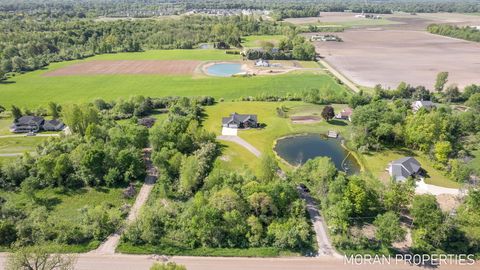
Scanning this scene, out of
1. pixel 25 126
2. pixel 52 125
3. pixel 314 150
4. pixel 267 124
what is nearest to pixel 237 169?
pixel 314 150

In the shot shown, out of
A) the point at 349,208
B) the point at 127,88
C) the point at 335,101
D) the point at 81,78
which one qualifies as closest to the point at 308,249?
the point at 349,208

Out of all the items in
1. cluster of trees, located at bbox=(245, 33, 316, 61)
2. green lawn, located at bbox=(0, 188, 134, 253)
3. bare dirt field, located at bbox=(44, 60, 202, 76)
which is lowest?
green lawn, located at bbox=(0, 188, 134, 253)

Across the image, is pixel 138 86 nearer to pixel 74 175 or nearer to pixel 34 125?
pixel 34 125

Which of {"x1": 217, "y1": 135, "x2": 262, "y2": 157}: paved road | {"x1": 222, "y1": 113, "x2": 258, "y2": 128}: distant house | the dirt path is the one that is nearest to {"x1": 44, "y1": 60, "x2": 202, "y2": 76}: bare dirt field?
{"x1": 222, "y1": 113, "x2": 258, "y2": 128}: distant house

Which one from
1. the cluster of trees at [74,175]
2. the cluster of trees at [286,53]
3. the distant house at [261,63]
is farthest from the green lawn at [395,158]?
the cluster of trees at [286,53]

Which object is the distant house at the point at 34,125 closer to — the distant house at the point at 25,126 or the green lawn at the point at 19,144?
the distant house at the point at 25,126

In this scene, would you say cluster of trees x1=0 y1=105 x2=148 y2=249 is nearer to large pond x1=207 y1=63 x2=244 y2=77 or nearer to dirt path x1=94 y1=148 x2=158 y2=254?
dirt path x1=94 y1=148 x2=158 y2=254
